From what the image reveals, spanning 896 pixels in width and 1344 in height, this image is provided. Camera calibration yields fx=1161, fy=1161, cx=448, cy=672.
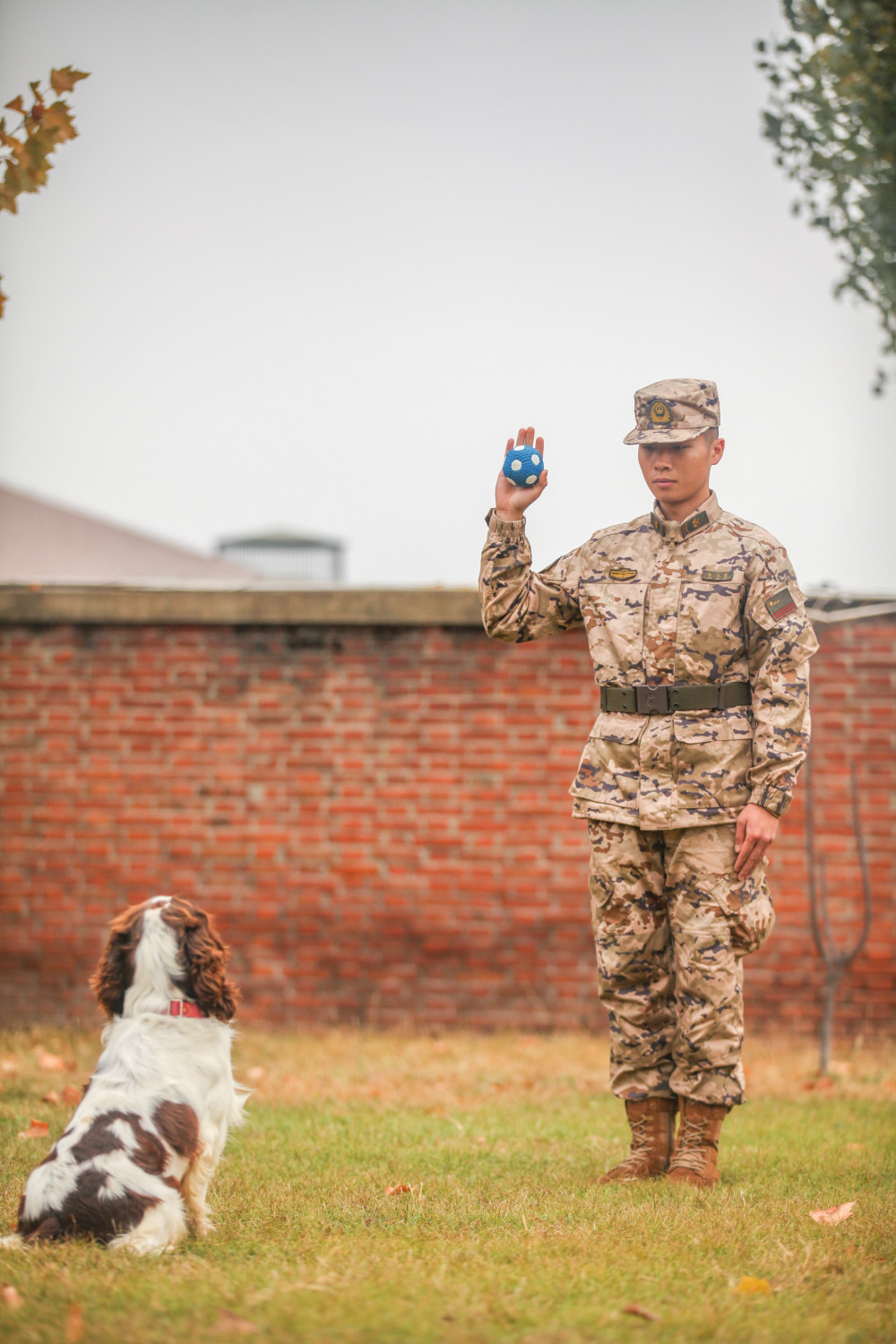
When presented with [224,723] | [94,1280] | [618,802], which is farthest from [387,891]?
[94,1280]

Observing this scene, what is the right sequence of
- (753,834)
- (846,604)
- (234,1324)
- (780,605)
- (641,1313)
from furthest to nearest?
(846,604), (780,605), (753,834), (641,1313), (234,1324)

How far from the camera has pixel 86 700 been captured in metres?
6.55

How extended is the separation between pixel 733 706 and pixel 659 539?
1.96 feet

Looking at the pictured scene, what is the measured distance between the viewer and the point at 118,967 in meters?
3.22

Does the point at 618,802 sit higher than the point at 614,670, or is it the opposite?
the point at 614,670

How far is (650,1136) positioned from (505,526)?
200 cm

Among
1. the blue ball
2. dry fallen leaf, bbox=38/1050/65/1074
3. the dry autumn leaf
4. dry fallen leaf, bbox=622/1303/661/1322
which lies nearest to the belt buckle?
the blue ball

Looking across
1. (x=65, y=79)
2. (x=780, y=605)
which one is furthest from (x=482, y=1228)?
(x=65, y=79)

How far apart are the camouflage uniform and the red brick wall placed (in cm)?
257

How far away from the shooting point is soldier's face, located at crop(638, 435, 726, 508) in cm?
368

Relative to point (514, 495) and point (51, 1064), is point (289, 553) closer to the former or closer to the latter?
point (51, 1064)

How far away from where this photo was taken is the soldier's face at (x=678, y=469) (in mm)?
3678

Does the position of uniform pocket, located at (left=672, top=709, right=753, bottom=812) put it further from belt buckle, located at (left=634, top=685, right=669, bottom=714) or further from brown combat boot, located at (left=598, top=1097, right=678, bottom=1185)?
brown combat boot, located at (left=598, top=1097, right=678, bottom=1185)

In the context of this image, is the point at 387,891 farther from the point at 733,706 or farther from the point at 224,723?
the point at 733,706
